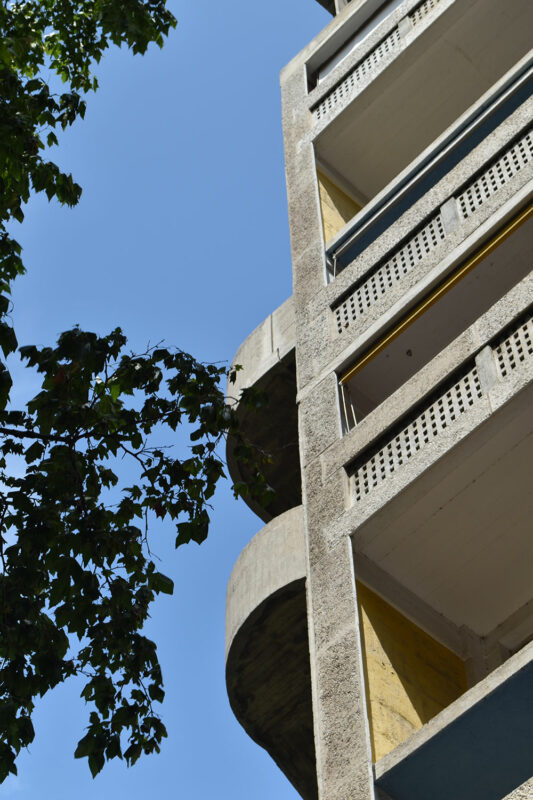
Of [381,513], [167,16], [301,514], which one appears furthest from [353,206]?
[381,513]

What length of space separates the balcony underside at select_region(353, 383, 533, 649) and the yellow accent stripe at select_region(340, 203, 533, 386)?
2521 mm

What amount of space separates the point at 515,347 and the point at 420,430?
1.23 meters

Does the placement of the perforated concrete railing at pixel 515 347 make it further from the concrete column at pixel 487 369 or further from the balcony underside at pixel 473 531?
the balcony underside at pixel 473 531

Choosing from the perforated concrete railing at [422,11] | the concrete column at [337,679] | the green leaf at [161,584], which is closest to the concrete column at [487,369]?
the concrete column at [337,679]

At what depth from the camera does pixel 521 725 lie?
9094mm

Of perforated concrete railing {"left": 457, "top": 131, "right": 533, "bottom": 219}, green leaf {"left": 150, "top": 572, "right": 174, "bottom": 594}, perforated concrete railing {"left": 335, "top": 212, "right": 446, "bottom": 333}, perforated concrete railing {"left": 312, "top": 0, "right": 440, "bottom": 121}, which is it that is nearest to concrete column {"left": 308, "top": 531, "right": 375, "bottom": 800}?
green leaf {"left": 150, "top": 572, "right": 174, "bottom": 594}

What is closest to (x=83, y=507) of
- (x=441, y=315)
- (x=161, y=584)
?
(x=161, y=584)

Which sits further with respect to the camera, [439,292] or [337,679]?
[439,292]

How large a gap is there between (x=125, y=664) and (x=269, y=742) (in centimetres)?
542

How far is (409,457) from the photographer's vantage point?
11414 millimetres

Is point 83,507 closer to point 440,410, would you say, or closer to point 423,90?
point 440,410

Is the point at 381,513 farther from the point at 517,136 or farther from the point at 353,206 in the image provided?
the point at 353,206

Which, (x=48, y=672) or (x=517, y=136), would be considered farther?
(x=517, y=136)

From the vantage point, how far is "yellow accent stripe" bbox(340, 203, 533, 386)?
12.8 metres
